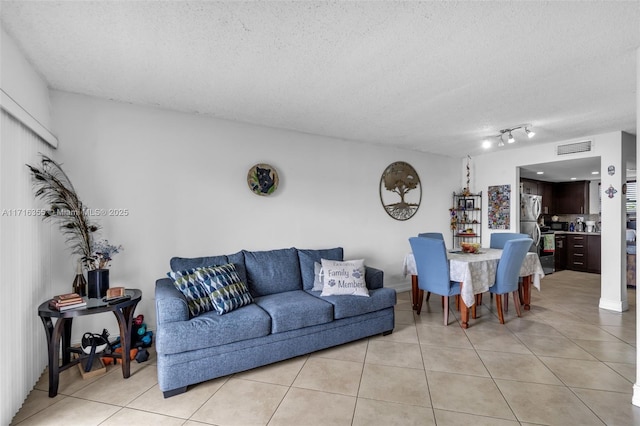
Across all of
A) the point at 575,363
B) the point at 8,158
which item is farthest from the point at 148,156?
the point at 575,363

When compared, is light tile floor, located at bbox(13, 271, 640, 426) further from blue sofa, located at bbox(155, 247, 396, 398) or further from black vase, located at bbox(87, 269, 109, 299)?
black vase, located at bbox(87, 269, 109, 299)

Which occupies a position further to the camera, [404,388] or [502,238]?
[502,238]

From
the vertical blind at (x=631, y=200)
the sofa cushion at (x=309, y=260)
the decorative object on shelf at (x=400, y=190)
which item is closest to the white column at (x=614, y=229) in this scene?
the vertical blind at (x=631, y=200)

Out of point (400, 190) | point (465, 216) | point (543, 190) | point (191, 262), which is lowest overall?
point (191, 262)

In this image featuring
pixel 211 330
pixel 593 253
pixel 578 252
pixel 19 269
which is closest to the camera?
pixel 19 269

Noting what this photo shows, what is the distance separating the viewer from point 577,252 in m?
6.51

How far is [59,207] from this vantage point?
255 cm

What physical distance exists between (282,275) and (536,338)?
2.60 m

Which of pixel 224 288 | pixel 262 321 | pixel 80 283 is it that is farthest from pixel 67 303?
pixel 262 321

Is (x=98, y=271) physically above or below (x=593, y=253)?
above

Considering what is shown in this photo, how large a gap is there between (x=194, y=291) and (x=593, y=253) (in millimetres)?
7598

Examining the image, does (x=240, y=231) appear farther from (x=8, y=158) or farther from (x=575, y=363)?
(x=575, y=363)

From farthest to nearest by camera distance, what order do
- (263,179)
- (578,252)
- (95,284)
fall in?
(578,252) < (263,179) < (95,284)

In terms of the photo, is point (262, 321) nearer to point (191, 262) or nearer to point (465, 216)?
point (191, 262)
